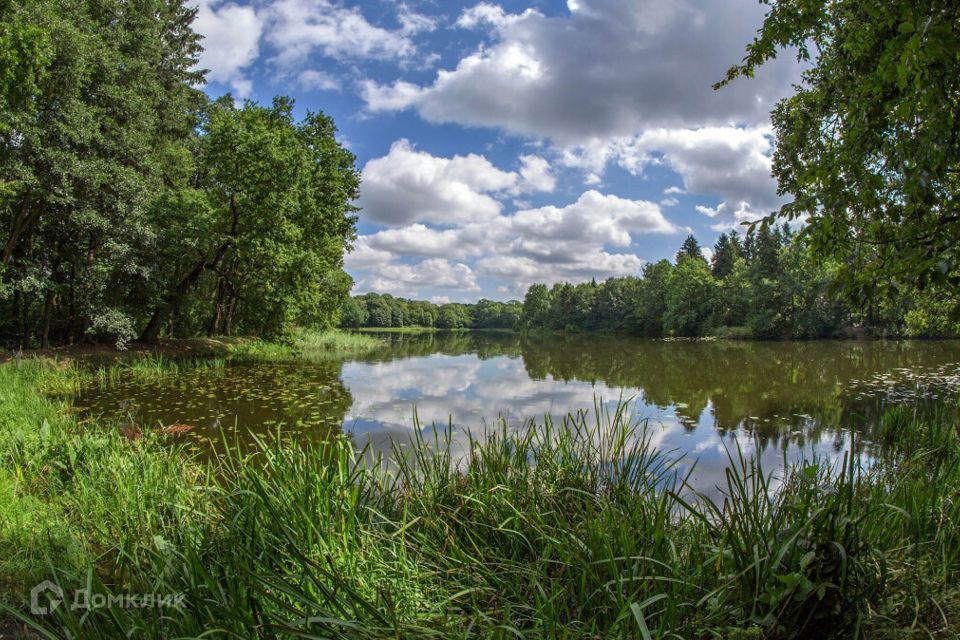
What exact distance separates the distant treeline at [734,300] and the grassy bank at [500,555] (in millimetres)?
30550

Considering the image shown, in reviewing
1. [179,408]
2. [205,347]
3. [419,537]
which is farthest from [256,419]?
[205,347]

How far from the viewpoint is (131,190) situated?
15.5 m

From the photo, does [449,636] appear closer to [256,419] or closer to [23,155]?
[256,419]

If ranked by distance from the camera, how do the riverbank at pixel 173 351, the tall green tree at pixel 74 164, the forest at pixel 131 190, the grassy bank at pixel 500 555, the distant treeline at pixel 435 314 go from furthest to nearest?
the distant treeline at pixel 435 314
the riverbank at pixel 173 351
the forest at pixel 131 190
the tall green tree at pixel 74 164
the grassy bank at pixel 500 555

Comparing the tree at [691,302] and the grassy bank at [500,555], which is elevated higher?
the tree at [691,302]

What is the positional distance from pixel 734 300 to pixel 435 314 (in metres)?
91.4

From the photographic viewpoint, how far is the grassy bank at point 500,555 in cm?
189

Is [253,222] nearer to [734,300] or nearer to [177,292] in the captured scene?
[177,292]

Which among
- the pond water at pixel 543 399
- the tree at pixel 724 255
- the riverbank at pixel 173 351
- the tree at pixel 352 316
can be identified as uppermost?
the tree at pixel 724 255

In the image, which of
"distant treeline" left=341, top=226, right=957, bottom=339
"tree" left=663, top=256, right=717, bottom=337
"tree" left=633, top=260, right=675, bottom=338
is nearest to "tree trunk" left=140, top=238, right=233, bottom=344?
"distant treeline" left=341, top=226, right=957, bottom=339

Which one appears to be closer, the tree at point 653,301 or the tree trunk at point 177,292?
the tree trunk at point 177,292

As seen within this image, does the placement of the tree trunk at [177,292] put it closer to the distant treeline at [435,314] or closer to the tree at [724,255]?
the tree at [724,255]

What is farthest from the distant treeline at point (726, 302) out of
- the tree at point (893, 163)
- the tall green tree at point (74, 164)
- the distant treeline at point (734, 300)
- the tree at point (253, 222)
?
the tall green tree at point (74, 164)

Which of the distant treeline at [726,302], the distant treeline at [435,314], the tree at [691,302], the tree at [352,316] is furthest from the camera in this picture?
the distant treeline at [435,314]
